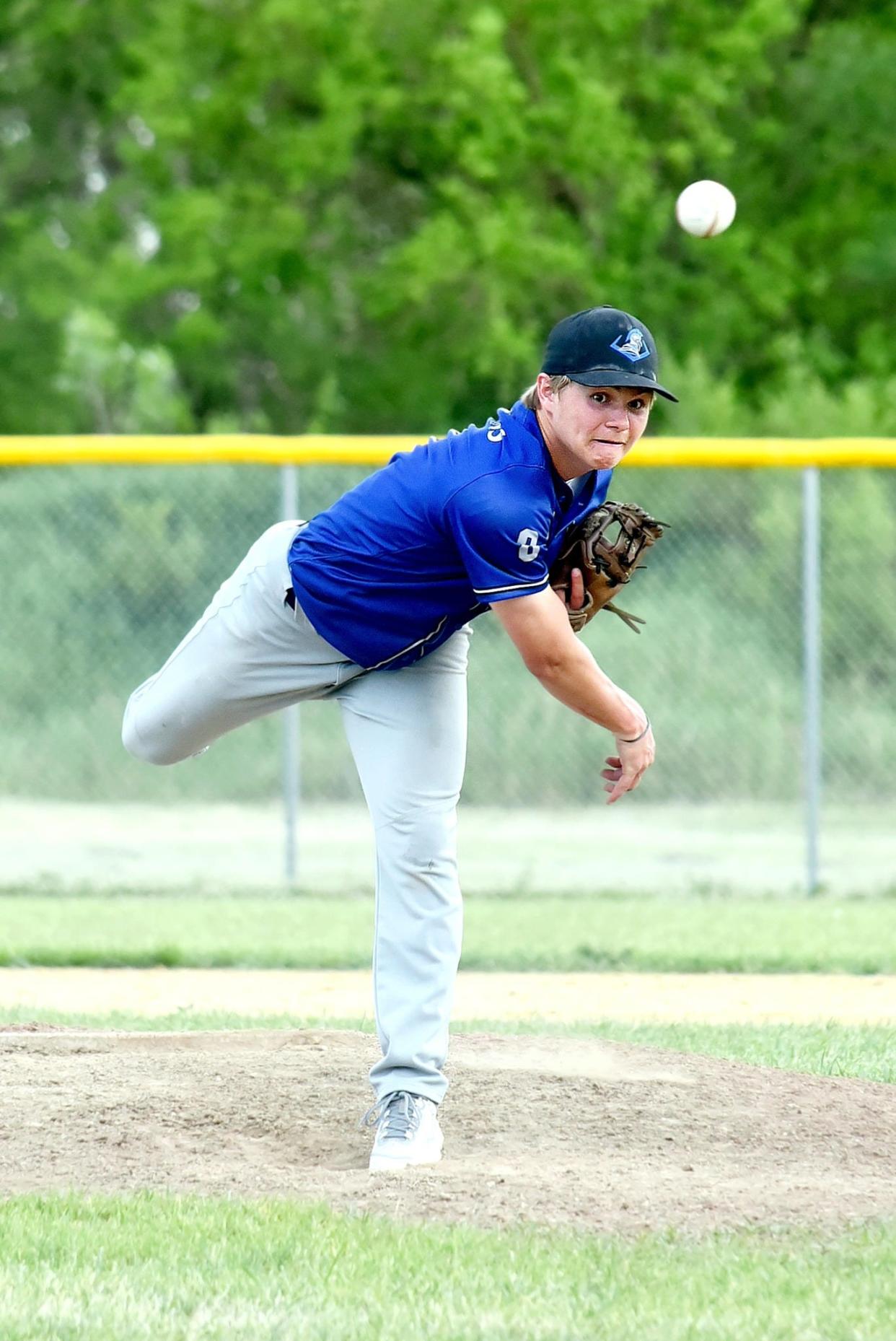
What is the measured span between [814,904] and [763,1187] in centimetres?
533

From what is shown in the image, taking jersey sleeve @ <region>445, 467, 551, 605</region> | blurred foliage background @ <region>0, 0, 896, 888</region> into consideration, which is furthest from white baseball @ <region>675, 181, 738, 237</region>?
blurred foliage background @ <region>0, 0, 896, 888</region>

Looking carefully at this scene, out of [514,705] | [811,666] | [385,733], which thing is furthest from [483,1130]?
[514,705]

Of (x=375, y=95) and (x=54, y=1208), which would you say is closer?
(x=54, y=1208)

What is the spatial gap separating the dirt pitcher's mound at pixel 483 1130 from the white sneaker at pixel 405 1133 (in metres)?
0.07

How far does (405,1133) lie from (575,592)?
126 centimetres

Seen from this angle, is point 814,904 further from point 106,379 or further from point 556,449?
point 106,379

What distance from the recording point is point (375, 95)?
19.2 metres

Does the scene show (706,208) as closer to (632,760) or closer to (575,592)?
(575,592)

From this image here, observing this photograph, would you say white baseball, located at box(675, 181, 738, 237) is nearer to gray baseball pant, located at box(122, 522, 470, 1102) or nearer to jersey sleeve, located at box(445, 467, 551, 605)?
gray baseball pant, located at box(122, 522, 470, 1102)

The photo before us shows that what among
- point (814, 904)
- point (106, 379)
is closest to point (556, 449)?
point (814, 904)

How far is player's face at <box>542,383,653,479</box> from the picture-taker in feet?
12.5

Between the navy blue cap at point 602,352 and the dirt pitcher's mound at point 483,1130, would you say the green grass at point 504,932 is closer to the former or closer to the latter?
the dirt pitcher's mound at point 483,1130

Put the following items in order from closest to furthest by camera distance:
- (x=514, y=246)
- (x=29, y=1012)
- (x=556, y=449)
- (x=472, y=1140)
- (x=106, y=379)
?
(x=556, y=449) → (x=472, y=1140) → (x=29, y=1012) → (x=514, y=246) → (x=106, y=379)

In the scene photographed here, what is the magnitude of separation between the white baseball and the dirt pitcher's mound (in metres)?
2.99
